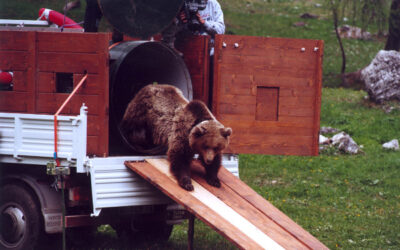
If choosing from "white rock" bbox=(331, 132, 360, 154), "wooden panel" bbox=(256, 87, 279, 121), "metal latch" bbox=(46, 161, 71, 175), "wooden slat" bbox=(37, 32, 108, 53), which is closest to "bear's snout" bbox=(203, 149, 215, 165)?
"wooden panel" bbox=(256, 87, 279, 121)

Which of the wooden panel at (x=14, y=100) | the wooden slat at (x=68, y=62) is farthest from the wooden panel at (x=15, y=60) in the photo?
the wooden panel at (x=14, y=100)

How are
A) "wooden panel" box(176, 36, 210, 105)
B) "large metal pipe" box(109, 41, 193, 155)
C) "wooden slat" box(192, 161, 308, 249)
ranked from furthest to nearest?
"wooden panel" box(176, 36, 210, 105) → "large metal pipe" box(109, 41, 193, 155) → "wooden slat" box(192, 161, 308, 249)

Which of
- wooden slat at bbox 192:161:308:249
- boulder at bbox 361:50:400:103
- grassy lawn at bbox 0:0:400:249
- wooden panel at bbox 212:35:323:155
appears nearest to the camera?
wooden slat at bbox 192:161:308:249

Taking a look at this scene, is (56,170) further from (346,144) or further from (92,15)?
(346,144)

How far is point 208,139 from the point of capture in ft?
20.2

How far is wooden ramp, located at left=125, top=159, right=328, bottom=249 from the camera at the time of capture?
5.31m

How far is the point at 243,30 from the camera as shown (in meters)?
25.1

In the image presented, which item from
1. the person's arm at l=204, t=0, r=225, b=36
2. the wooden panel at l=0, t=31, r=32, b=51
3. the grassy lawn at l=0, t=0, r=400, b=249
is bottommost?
the grassy lawn at l=0, t=0, r=400, b=249

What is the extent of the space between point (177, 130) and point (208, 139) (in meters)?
0.47

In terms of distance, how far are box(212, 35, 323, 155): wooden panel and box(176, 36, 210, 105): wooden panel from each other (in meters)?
0.31

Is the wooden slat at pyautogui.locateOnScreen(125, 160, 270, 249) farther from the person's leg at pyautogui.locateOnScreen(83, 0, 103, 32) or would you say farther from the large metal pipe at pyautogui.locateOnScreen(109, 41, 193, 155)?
the person's leg at pyautogui.locateOnScreen(83, 0, 103, 32)

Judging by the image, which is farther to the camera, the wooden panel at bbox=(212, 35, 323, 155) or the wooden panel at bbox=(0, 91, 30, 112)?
the wooden panel at bbox=(212, 35, 323, 155)

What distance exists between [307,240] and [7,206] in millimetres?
3174

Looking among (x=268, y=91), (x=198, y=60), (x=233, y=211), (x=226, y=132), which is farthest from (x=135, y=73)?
(x=233, y=211)
